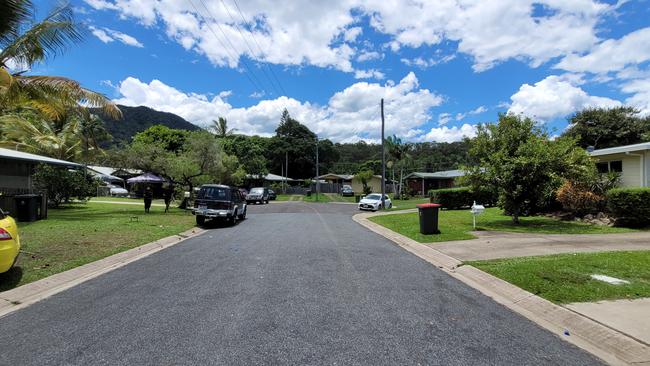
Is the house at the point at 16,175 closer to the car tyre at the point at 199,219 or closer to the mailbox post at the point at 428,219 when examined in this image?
the car tyre at the point at 199,219

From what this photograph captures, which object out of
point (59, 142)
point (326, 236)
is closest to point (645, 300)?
point (326, 236)

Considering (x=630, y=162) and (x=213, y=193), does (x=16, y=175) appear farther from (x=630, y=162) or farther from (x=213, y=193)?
(x=630, y=162)

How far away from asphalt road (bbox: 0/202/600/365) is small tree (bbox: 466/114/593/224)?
9149 mm

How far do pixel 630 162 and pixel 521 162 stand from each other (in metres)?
9.45

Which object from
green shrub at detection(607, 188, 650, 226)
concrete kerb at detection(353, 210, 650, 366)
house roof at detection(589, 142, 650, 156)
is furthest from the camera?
house roof at detection(589, 142, 650, 156)

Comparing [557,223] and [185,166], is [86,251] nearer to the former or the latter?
[557,223]

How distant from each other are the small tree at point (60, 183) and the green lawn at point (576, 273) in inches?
927

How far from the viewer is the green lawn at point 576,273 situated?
20.7ft

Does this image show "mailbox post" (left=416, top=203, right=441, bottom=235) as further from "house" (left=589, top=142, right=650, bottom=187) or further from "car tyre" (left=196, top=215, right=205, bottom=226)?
"house" (left=589, top=142, right=650, bottom=187)

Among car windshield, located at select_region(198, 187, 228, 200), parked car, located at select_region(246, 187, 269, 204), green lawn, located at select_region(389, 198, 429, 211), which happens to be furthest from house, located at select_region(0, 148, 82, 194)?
green lawn, located at select_region(389, 198, 429, 211)

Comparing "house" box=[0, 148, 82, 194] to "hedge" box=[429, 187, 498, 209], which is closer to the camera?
"house" box=[0, 148, 82, 194]

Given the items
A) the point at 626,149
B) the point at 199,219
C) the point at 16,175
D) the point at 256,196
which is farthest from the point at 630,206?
A: the point at 256,196

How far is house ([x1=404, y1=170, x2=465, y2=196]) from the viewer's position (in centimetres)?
5594

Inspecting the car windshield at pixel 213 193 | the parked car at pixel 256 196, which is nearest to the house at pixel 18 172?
the car windshield at pixel 213 193
